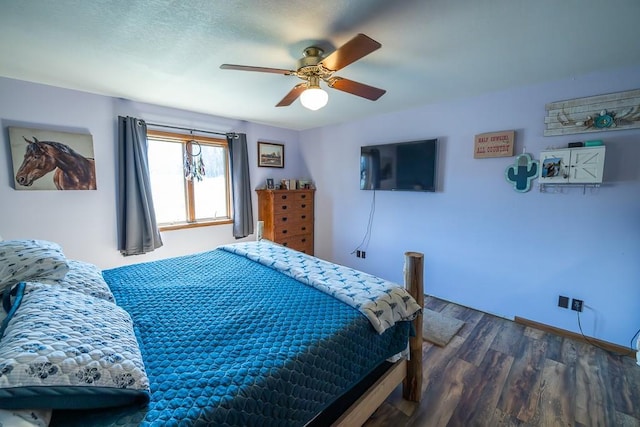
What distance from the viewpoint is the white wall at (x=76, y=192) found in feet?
7.57

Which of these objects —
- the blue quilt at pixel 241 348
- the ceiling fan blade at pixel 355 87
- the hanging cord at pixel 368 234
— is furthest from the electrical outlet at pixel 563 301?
the ceiling fan blade at pixel 355 87

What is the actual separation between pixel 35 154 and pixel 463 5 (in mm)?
3480

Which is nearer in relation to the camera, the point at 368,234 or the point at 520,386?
the point at 520,386

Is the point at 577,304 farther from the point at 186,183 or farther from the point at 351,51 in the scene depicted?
the point at 186,183

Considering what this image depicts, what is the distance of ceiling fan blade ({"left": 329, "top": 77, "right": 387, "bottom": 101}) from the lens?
1.82 m

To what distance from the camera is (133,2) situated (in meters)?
1.32

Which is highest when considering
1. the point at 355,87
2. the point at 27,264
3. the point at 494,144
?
the point at 355,87

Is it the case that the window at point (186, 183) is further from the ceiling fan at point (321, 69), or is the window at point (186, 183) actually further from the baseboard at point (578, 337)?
the baseboard at point (578, 337)

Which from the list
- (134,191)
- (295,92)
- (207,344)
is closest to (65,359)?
(207,344)

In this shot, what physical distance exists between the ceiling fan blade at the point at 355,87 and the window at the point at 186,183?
2286 millimetres

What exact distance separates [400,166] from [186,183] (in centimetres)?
271

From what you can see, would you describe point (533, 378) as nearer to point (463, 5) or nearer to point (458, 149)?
point (458, 149)

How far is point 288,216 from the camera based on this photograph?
4.02 metres

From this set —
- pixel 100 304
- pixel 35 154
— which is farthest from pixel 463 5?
pixel 35 154
